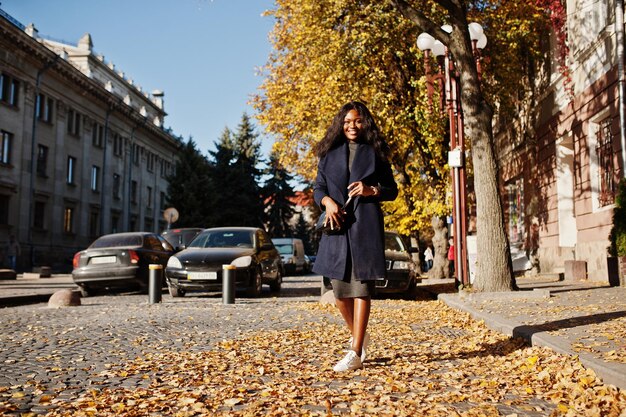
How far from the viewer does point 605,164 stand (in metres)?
16.1

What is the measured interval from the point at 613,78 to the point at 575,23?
11.0 feet

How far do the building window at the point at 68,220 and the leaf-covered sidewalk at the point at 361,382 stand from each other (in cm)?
A: 3611

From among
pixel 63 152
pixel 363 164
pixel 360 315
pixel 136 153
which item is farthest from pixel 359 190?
pixel 136 153

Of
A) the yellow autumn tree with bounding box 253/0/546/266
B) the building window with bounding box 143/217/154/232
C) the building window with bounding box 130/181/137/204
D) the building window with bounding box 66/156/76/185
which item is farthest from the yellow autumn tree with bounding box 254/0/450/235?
the building window with bounding box 143/217/154/232

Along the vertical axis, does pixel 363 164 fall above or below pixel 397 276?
above

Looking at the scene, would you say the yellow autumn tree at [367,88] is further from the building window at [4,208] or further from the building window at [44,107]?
the building window at [44,107]

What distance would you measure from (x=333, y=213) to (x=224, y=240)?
1060 centimetres

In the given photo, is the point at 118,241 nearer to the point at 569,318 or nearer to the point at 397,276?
the point at 397,276

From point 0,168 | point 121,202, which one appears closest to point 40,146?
point 0,168

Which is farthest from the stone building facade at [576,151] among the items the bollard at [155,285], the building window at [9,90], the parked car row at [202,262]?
the building window at [9,90]

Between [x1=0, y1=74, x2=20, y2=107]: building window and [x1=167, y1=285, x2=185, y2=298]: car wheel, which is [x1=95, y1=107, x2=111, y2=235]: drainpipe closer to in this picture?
[x1=0, y1=74, x2=20, y2=107]: building window

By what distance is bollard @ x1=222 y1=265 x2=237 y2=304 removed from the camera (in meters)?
12.9

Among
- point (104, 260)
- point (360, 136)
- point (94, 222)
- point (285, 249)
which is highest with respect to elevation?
point (94, 222)

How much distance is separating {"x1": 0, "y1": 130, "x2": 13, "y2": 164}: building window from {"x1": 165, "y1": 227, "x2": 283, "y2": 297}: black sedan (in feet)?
74.1
